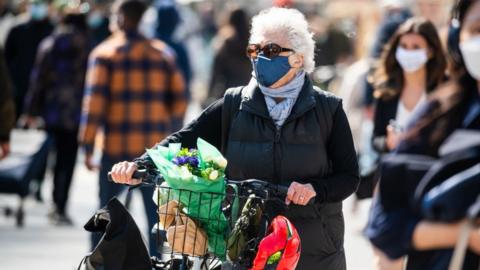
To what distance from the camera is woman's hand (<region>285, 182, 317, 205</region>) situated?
544 cm

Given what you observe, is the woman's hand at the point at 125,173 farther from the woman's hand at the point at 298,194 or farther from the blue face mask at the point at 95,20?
the blue face mask at the point at 95,20

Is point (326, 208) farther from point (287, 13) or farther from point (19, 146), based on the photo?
point (19, 146)

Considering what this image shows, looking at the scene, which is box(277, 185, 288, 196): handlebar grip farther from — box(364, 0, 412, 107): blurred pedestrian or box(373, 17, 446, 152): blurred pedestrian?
box(364, 0, 412, 107): blurred pedestrian

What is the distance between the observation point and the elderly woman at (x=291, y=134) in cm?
591

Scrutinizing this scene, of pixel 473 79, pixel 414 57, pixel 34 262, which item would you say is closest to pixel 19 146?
pixel 34 262

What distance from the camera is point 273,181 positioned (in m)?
5.92

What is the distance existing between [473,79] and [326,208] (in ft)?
6.11

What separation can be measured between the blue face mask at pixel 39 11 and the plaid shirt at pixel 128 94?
210 inches

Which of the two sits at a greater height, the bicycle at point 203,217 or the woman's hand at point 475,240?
the woman's hand at point 475,240

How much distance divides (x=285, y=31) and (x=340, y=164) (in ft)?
2.03

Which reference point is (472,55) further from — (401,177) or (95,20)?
(95,20)

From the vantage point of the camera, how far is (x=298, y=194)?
5453mm

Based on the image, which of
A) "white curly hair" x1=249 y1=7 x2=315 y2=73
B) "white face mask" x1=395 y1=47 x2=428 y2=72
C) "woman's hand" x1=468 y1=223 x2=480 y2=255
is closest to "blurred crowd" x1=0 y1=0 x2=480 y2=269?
"white face mask" x1=395 y1=47 x2=428 y2=72

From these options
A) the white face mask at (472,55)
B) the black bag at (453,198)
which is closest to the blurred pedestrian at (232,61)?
the white face mask at (472,55)
